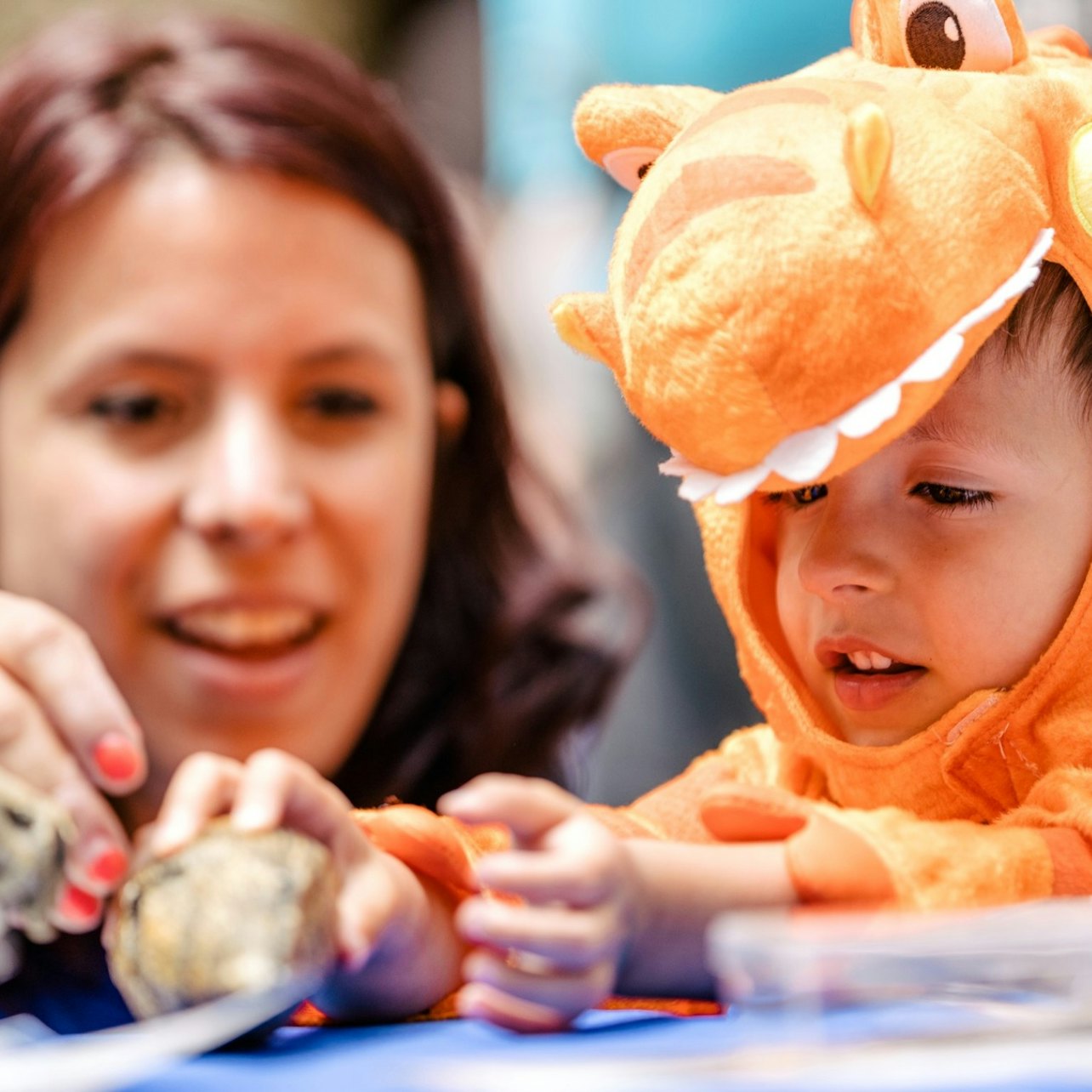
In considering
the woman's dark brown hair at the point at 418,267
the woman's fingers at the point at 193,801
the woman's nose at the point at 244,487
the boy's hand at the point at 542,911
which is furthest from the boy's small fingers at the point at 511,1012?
the woman's dark brown hair at the point at 418,267

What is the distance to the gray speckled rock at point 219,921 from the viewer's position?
0.41 meters

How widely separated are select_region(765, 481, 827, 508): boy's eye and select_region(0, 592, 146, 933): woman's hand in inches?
12.0

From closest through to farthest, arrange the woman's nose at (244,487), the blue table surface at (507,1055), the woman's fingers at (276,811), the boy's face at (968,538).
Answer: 1. the blue table surface at (507,1055)
2. the woman's fingers at (276,811)
3. the boy's face at (968,538)
4. the woman's nose at (244,487)

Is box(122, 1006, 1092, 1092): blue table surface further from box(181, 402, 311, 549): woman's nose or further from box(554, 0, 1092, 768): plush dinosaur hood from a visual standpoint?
box(181, 402, 311, 549): woman's nose

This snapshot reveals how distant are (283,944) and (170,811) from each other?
7 cm

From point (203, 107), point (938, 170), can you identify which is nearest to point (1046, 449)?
point (938, 170)

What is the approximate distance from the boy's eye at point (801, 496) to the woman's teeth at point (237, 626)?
466 millimetres

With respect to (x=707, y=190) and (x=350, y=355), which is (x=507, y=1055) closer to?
(x=707, y=190)

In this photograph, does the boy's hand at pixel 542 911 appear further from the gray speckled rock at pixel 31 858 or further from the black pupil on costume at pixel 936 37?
the black pupil on costume at pixel 936 37

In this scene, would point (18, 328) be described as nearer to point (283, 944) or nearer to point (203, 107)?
point (203, 107)

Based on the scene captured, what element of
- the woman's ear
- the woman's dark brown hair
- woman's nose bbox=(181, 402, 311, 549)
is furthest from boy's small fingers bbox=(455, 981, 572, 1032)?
the woman's ear

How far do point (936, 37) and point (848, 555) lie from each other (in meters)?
0.22

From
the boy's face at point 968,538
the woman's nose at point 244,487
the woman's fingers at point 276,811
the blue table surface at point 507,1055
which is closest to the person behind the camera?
the blue table surface at point 507,1055

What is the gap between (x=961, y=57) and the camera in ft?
1.89
